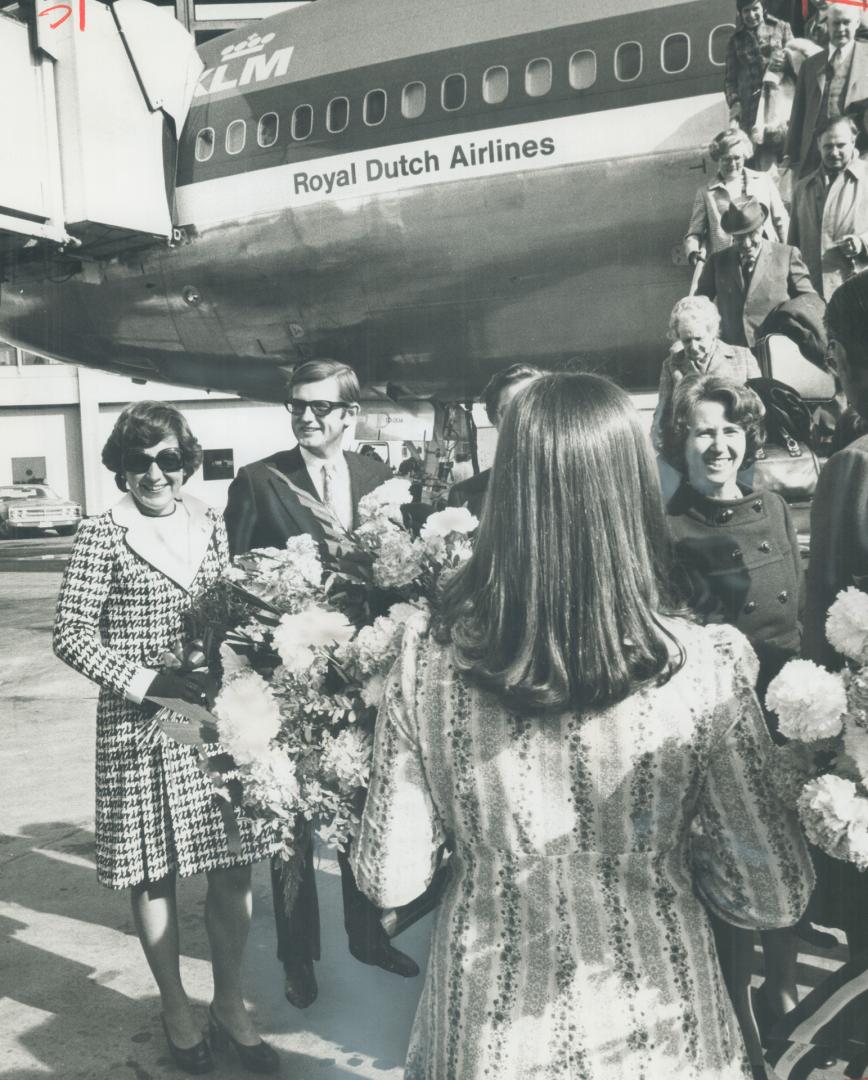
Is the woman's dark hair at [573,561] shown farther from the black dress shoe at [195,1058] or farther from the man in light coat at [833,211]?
the man in light coat at [833,211]

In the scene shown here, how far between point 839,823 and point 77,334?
471 inches

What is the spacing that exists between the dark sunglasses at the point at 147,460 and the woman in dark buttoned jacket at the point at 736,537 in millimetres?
1346

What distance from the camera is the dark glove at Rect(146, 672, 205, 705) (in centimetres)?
223

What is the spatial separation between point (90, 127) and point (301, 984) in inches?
391

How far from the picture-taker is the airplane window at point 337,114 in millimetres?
9945

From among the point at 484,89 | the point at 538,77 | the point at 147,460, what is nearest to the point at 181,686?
the point at 147,460

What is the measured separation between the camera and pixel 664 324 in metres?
9.21

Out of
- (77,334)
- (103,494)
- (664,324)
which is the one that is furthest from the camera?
(103,494)

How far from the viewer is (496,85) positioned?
30.3ft

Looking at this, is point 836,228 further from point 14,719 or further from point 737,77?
point 14,719

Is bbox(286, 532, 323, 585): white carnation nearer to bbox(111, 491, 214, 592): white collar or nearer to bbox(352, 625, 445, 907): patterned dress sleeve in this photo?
bbox(352, 625, 445, 907): patterned dress sleeve

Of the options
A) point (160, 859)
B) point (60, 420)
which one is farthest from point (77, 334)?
point (60, 420)

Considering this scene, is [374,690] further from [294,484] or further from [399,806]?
[294,484]

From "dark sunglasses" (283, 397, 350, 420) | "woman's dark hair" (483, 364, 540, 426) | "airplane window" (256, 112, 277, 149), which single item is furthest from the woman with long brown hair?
"airplane window" (256, 112, 277, 149)
